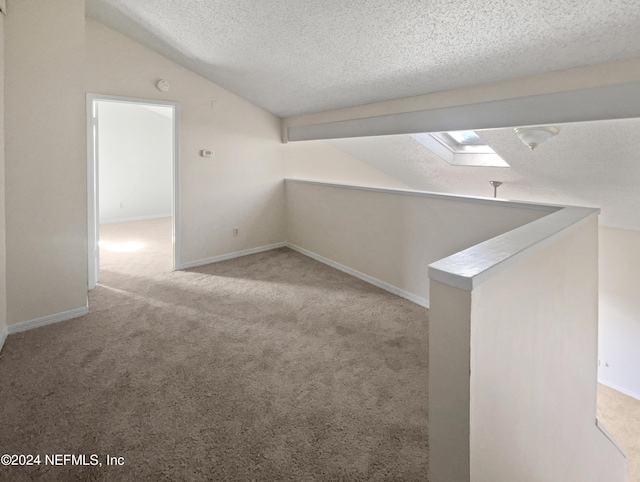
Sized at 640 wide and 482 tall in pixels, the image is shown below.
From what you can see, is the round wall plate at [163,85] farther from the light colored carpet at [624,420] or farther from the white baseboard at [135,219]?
the light colored carpet at [624,420]

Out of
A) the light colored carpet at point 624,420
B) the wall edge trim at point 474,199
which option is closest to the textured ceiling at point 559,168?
the wall edge trim at point 474,199

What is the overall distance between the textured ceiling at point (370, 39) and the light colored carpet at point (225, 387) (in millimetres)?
1975

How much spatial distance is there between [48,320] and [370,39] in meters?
3.25

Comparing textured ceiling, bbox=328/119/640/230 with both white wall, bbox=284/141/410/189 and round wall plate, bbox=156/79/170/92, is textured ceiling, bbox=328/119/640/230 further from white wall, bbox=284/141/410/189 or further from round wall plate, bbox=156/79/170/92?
round wall plate, bbox=156/79/170/92

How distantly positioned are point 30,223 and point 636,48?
394cm

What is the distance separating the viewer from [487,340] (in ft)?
3.64

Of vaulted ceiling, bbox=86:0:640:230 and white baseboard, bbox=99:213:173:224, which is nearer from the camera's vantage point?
vaulted ceiling, bbox=86:0:640:230

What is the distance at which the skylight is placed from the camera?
3.62m

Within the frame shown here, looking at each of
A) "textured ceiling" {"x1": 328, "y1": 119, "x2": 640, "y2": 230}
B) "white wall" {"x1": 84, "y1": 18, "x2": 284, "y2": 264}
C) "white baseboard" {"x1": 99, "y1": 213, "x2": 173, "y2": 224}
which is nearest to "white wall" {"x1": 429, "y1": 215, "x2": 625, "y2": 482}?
"textured ceiling" {"x1": 328, "y1": 119, "x2": 640, "y2": 230}

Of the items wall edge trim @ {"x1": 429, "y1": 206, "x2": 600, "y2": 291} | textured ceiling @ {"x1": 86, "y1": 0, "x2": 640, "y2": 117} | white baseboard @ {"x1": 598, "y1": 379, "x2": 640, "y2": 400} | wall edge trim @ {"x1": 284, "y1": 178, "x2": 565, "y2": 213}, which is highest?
textured ceiling @ {"x1": 86, "y1": 0, "x2": 640, "y2": 117}

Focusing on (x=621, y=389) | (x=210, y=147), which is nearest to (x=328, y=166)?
(x=210, y=147)

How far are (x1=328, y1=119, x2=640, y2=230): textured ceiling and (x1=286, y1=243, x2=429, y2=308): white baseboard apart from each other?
1477 mm

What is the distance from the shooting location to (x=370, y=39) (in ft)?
8.24

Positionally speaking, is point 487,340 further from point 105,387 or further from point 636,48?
point 105,387
